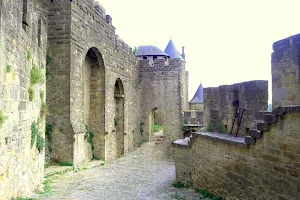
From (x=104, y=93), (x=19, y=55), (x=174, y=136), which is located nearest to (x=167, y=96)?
(x=174, y=136)

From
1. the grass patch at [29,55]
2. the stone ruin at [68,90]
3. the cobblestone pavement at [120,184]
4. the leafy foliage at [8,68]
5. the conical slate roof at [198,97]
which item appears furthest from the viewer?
the conical slate roof at [198,97]

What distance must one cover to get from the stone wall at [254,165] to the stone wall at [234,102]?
132cm

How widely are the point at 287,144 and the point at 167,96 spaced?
582 inches

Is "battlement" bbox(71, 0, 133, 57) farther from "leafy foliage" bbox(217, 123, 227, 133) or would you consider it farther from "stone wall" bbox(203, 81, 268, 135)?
Result: "leafy foliage" bbox(217, 123, 227, 133)

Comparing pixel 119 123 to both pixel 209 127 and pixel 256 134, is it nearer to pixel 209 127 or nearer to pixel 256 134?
pixel 209 127

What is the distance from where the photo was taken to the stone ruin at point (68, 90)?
478 centimetres

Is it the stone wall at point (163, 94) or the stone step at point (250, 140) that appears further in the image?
the stone wall at point (163, 94)

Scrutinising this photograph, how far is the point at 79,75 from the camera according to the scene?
1027 cm

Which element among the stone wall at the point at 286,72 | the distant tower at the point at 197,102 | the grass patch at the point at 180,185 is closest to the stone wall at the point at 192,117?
the grass patch at the point at 180,185

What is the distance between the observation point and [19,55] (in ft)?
16.9

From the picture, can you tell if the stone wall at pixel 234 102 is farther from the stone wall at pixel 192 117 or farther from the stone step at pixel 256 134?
the stone wall at pixel 192 117

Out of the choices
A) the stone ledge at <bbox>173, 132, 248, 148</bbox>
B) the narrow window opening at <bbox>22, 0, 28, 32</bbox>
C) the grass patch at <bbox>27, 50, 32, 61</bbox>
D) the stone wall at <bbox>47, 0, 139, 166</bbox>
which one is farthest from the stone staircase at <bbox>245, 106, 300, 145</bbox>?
the stone wall at <bbox>47, 0, 139, 166</bbox>

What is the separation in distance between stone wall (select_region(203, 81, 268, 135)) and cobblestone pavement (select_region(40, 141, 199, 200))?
2.45 m

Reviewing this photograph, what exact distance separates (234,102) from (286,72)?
2.30 m
